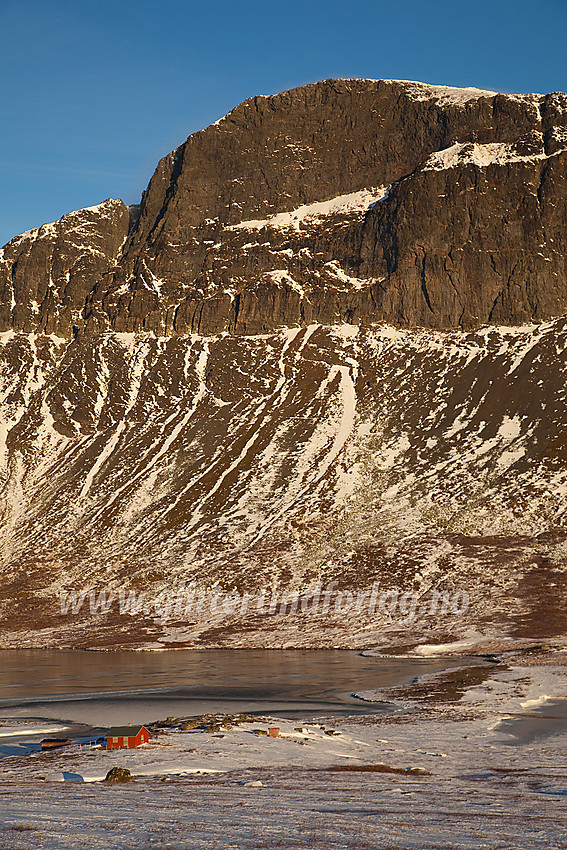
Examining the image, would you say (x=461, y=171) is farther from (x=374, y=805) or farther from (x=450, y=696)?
(x=374, y=805)

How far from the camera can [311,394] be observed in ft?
480

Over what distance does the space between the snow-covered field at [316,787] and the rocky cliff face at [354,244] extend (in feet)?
437

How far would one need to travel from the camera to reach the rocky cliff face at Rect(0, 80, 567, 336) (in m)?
165

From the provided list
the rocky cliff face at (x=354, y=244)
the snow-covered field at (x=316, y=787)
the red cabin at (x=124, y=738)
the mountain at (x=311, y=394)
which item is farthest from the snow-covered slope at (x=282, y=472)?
the red cabin at (x=124, y=738)

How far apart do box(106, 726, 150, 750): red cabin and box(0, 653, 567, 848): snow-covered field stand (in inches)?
19.5

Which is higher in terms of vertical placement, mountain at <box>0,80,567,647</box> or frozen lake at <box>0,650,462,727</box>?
mountain at <box>0,80,567,647</box>

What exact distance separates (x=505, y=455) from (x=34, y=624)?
232 feet

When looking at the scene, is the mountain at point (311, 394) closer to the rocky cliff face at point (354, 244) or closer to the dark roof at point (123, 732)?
the rocky cliff face at point (354, 244)

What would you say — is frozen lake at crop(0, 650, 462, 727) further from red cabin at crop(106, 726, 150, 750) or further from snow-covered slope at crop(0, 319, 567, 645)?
snow-covered slope at crop(0, 319, 567, 645)

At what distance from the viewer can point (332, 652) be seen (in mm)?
74000

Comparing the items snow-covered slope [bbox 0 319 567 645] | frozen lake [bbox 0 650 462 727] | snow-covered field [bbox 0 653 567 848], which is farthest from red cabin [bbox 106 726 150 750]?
snow-covered slope [bbox 0 319 567 645]

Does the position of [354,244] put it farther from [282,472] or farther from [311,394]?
[282,472]

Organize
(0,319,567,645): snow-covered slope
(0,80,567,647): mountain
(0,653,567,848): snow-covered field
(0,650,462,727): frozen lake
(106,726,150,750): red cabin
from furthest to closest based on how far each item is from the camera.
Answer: (0,80,567,647): mountain, (0,319,567,645): snow-covered slope, (0,650,462,727): frozen lake, (106,726,150,750): red cabin, (0,653,567,848): snow-covered field

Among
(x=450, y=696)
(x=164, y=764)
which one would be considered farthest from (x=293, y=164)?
(x=164, y=764)
